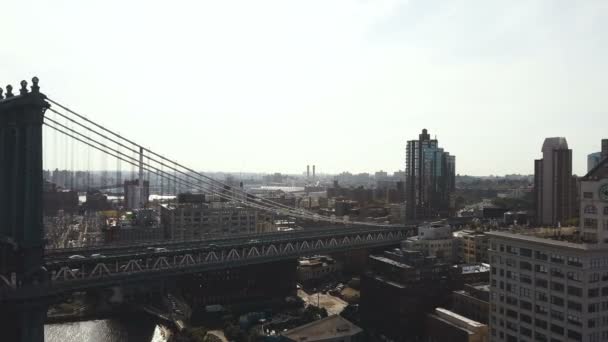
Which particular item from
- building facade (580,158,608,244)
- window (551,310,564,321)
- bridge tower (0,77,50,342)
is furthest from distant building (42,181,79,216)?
building facade (580,158,608,244)

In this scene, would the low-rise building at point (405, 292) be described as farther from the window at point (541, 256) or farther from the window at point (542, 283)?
the window at point (541, 256)

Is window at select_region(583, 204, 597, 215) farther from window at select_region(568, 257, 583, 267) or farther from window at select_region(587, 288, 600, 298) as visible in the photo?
window at select_region(587, 288, 600, 298)

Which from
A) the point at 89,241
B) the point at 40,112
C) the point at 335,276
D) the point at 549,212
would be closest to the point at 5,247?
the point at 40,112

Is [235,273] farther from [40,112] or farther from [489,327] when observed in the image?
[40,112]

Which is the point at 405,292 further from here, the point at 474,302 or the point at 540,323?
the point at 540,323

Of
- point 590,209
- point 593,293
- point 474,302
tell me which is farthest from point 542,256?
point 474,302

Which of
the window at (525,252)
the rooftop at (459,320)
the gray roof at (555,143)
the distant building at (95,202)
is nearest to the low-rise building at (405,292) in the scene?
the rooftop at (459,320)
